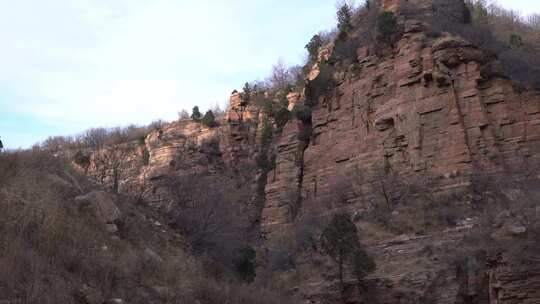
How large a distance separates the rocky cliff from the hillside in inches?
3.3

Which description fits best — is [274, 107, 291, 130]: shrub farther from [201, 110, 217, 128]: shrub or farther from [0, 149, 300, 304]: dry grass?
[0, 149, 300, 304]: dry grass

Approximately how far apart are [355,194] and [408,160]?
3.67 m

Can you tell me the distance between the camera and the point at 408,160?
31.2m

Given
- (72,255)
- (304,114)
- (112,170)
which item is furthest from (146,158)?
(72,255)

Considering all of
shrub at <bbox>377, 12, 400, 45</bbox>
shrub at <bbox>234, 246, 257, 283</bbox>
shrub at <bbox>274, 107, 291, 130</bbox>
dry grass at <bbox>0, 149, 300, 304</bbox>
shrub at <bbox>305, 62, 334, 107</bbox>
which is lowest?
shrub at <bbox>234, 246, 257, 283</bbox>

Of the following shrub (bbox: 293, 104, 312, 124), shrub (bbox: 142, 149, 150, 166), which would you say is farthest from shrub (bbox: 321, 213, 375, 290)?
shrub (bbox: 142, 149, 150, 166)

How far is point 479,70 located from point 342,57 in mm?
10710

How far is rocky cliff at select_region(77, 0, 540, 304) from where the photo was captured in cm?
2198

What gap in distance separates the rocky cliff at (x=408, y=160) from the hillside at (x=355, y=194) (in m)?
0.08

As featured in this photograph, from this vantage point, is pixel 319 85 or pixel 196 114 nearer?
pixel 319 85

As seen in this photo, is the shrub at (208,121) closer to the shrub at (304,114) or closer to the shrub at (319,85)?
the shrub at (304,114)

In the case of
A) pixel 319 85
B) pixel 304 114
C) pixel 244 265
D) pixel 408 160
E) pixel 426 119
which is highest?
pixel 319 85

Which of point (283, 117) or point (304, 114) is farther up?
point (283, 117)

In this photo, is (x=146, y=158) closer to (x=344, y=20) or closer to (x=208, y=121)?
(x=208, y=121)
